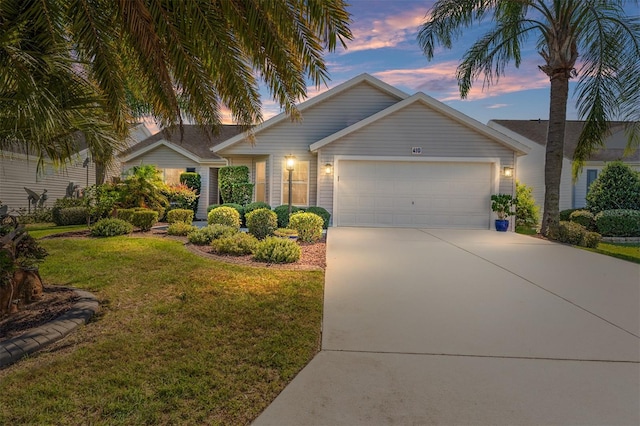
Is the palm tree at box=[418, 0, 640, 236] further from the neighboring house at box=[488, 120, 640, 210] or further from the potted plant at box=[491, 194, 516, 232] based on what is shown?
the neighboring house at box=[488, 120, 640, 210]

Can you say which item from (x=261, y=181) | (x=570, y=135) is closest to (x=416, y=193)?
(x=261, y=181)

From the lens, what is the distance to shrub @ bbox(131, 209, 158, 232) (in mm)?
10859

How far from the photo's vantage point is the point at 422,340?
373cm

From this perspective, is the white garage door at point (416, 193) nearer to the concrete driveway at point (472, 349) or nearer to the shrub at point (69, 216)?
the concrete driveway at point (472, 349)

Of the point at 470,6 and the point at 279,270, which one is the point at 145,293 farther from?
the point at 470,6

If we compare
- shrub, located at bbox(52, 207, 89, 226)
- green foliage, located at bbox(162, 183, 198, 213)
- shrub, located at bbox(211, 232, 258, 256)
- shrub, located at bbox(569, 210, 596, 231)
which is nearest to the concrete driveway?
shrub, located at bbox(211, 232, 258, 256)

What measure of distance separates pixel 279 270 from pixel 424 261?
3.23 metres

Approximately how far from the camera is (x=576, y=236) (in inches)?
423

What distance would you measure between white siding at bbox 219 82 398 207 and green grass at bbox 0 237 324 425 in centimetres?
899

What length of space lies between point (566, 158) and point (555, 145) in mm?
8825

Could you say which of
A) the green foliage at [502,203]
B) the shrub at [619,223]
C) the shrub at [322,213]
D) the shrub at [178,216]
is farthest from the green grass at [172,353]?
the shrub at [619,223]

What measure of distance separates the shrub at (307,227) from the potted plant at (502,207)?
724 centimetres

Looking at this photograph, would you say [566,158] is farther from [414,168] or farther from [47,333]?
[47,333]

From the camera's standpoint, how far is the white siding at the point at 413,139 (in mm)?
13422
